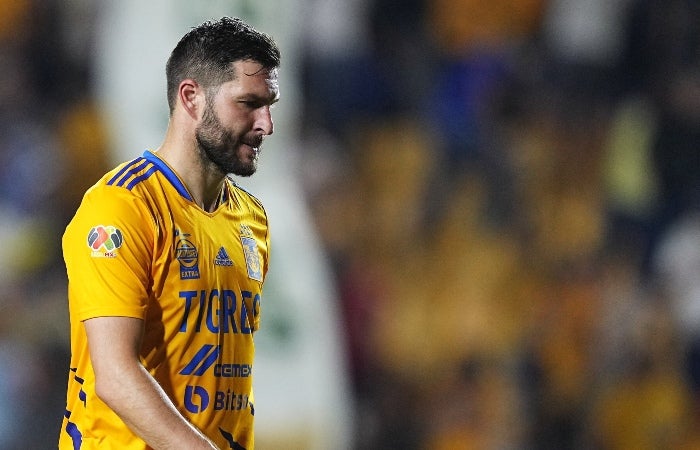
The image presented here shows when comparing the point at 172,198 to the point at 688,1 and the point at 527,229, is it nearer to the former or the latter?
the point at 527,229

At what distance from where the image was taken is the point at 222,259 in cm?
212

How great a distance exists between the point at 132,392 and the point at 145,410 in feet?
0.12

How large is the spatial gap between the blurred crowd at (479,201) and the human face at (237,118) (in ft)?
10.6

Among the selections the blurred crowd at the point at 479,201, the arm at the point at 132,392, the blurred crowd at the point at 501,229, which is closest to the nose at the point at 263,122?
the arm at the point at 132,392

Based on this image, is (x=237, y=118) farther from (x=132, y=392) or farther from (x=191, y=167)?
(x=132, y=392)

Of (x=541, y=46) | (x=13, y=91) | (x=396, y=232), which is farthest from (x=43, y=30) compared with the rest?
(x=541, y=46)

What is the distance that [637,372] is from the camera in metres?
5.60

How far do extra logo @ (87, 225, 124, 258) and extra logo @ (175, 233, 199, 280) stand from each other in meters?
0.14

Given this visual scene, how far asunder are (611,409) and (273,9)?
2.75 m

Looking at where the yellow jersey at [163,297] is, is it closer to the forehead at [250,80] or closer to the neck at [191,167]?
the neck at [191,167]

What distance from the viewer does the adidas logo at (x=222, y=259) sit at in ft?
6.88

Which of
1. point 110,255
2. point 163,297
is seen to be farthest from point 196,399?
point 110,255

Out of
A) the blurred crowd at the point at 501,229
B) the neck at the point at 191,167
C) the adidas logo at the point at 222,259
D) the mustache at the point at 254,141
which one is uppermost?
the mustache at the point at 254,141

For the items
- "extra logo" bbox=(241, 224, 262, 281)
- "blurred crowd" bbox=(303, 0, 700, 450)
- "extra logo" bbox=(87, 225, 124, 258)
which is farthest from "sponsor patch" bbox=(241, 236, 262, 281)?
"blurred crowd" bbox=(303, 0, 700, 450)
